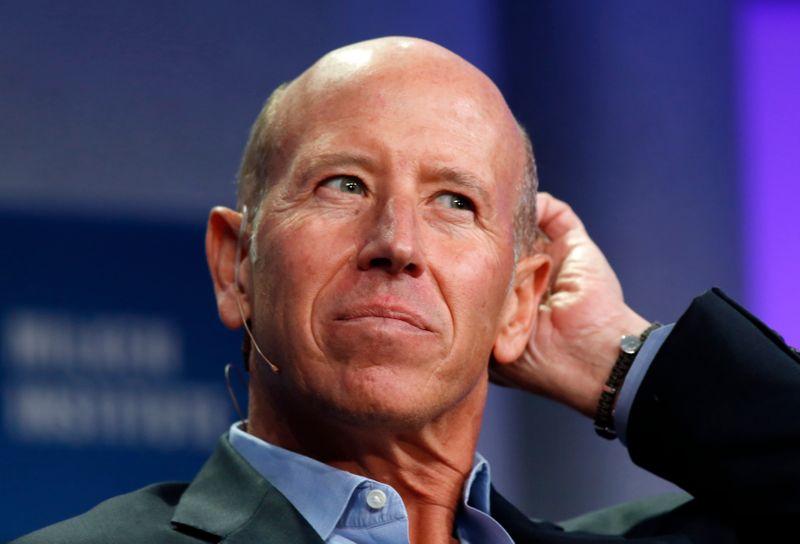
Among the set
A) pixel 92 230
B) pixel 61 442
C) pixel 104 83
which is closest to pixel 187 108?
pixel 104 83

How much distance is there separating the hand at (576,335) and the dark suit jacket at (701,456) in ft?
0.47

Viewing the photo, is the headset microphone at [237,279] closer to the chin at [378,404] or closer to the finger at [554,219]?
the chin at [378,404]

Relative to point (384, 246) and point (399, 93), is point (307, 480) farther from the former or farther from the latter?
point (399, 93)

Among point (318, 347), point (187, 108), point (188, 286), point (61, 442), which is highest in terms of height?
point (187, 108)

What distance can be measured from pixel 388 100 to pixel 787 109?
6.69 feet

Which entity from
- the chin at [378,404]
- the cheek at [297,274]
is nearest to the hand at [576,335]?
the chin at [378,404]

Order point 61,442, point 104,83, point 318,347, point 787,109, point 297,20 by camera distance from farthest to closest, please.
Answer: point 787,109, point 297,20, point 104,83, point 61,442, point 318,347

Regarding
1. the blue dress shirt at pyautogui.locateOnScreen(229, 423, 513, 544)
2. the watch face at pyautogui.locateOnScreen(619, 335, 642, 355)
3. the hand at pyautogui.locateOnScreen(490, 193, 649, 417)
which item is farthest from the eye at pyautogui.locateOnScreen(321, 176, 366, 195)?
the watch face at pyautogui.locateOnScreen(619, 335, 642, 355)

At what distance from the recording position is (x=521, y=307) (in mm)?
2564

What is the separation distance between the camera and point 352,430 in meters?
2.24

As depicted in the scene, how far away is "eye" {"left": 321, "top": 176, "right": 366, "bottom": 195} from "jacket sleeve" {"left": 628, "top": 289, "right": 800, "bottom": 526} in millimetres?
721

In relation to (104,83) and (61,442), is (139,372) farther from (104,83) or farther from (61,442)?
(104,83)

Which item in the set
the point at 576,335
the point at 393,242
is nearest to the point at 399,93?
the point at 393,242

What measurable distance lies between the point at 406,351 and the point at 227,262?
51cm
